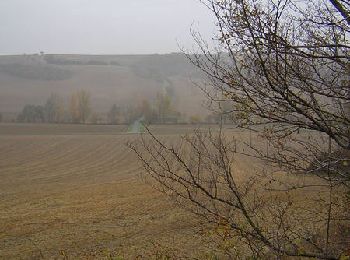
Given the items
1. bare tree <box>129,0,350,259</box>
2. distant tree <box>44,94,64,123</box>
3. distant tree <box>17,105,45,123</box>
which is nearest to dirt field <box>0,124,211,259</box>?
bare tree <box>129,0,350,259</box>

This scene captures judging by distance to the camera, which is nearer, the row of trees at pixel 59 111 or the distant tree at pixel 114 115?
the row of trees at pixel 59 111

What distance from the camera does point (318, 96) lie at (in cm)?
366

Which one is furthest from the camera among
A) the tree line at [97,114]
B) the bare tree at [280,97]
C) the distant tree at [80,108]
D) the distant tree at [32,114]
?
the distant tree at [80,108]

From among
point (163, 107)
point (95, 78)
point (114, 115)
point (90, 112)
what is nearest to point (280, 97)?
point (163, 107)

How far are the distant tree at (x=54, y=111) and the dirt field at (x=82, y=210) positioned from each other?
1072 inches

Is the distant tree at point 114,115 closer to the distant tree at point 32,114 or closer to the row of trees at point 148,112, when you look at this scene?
the row of trees at point 148,112

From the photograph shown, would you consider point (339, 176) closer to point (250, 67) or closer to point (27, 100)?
point (250, 67)

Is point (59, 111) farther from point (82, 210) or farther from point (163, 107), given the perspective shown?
point (82, 210)

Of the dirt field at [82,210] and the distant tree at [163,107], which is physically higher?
the distant tree at [163,107]

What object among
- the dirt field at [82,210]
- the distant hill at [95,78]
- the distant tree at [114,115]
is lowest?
the dirt field at [82,210]

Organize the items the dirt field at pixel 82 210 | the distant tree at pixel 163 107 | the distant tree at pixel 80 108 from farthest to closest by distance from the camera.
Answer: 1. the distant tree at pixel 80 108
2. the distant tree at pixel 163 107
3. the dirt field at pixel 82 210

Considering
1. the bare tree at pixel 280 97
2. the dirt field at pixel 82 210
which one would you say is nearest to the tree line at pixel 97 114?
the dirt field at pixel 82 210

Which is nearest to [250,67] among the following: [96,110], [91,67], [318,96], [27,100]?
[318,96]

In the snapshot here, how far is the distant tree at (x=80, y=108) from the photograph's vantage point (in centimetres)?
6944
